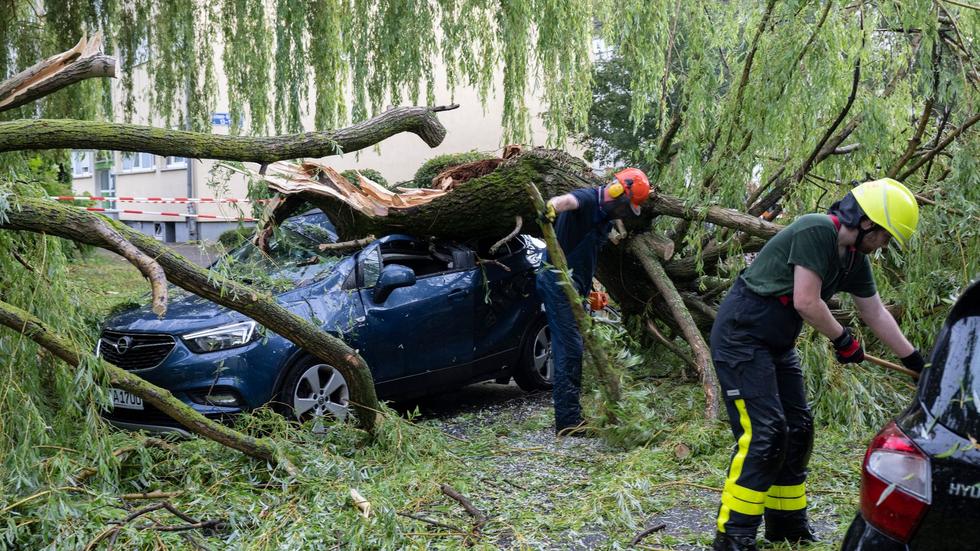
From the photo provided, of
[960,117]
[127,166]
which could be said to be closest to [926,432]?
[960,117]

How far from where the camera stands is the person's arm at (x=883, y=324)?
403 cm

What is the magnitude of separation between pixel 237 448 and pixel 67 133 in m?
1.81

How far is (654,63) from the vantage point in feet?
26.2

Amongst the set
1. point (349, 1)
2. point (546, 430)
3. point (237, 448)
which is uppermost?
point (349, 1)

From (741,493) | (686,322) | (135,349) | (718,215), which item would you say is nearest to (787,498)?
(741,493)

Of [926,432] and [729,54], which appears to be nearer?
[926,432]

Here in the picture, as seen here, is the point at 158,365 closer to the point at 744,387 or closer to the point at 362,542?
the point at 362,542

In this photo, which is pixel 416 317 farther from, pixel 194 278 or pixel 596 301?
pixel 194 278

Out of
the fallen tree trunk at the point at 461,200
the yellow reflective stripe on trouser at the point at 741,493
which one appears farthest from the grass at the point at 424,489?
the fallen tree trunk at the point at 461,200

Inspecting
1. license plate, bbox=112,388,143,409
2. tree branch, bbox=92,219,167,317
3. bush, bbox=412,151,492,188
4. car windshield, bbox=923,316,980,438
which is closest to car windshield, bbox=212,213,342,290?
license plate, bbox=112,388,143,409

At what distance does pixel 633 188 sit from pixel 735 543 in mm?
2969

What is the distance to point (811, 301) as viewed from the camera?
12.3 ft

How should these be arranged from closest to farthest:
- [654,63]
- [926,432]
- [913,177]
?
[926,432] < [913,177] < [654,63]

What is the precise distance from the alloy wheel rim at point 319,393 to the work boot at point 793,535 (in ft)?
9.32
